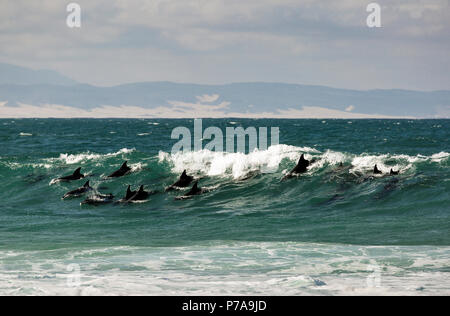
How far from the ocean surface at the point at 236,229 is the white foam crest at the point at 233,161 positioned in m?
0.06

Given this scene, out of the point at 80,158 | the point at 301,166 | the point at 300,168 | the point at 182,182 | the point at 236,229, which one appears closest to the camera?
the point at 236,229

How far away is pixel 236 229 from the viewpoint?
63.4 ft

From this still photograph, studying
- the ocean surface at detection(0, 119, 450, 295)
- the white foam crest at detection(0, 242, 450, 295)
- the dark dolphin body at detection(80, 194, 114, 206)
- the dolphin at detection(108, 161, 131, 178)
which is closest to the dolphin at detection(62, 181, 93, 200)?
the ocean surface at detection(0, 119, 450, 295)

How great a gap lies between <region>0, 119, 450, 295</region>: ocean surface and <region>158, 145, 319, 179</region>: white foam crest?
6cm

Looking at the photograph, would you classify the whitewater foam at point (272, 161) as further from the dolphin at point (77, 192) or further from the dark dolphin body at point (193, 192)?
the dolphin at point (77, 192)

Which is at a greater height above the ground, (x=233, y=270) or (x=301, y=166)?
(x=301, y=166)

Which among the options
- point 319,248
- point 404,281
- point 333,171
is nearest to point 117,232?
point 319,248

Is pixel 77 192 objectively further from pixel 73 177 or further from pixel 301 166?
pixel 301 166

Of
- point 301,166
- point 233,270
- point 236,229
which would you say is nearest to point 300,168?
point 301,166

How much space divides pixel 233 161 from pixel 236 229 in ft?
43.4

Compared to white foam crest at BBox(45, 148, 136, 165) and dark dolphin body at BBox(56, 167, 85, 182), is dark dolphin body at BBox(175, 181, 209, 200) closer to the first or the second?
dark dolphin body at BBox(56, 167, 85, 182)

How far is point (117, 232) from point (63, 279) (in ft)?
23.6

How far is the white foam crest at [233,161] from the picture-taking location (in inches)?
1235

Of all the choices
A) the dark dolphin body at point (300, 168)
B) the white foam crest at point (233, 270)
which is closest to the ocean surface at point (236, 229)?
the white foam crest at point (233, 270)
